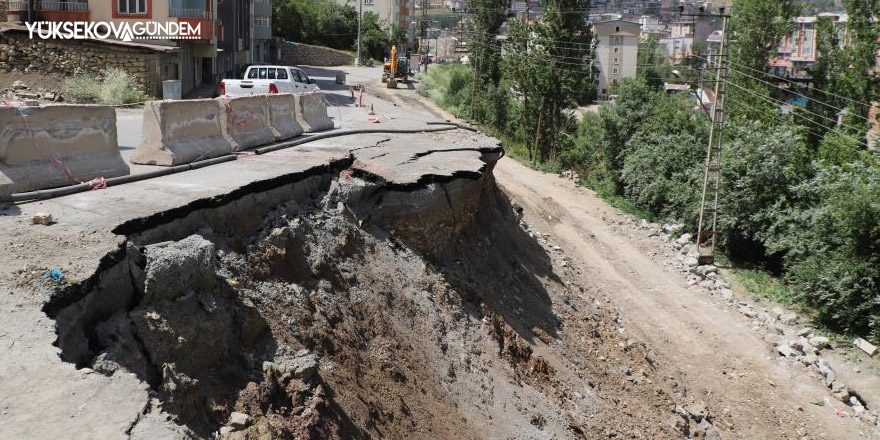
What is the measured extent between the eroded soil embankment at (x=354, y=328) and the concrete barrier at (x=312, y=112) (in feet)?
13.6

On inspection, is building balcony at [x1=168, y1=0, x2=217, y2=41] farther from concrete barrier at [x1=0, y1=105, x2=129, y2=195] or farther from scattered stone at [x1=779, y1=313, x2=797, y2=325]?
concrete barrier at [x1=0, y1=105, x2=129, y2=195]

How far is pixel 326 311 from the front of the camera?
32.6 ft

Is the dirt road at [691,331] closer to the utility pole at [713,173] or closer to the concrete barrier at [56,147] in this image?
the utility pole at [713,173]

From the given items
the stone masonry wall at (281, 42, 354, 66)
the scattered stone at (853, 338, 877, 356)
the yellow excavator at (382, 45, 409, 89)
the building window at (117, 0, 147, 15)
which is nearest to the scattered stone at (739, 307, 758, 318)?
the scattered stone at (853, 338, 877, 356)

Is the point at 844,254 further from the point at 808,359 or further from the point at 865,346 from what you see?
the point at 808,359

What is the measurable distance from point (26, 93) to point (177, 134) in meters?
18.3

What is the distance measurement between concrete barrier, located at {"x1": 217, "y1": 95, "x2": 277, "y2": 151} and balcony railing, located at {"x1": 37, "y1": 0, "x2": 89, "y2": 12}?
21250mm

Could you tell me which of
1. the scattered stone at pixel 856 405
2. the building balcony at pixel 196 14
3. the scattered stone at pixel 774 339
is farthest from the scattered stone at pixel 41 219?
the building balcony at pixel 196 14

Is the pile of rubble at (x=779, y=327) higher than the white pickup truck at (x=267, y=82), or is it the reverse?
the white pickup truck at (x=267, y=82)

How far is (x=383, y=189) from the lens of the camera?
13047 mm

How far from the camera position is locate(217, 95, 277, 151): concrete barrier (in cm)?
1454

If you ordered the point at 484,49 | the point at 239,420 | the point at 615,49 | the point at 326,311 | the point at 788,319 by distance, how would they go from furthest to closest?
the point at 615,49, the point at 484,49, the point at 788,319, the point at 326,311, the point at 239,420

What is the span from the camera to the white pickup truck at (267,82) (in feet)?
97.3

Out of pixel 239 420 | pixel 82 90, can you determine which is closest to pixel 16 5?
pixel 82 90
